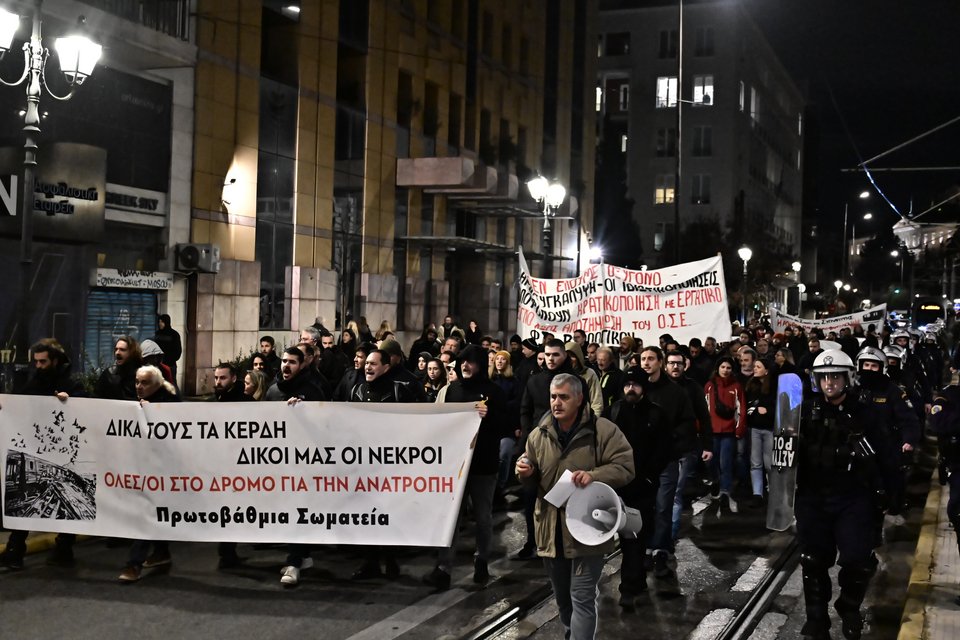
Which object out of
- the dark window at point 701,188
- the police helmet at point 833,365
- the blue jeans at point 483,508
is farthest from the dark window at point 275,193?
the dark window at point 701,188

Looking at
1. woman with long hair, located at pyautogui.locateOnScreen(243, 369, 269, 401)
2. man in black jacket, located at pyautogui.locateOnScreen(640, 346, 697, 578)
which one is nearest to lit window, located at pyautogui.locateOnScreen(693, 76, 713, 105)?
man in black jacket, located at pyautogui.locateOnScreen(640, 346, 697, 578)

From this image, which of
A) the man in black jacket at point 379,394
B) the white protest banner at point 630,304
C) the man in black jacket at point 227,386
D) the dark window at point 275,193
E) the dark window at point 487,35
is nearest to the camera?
the man in black jacket at point 379,394

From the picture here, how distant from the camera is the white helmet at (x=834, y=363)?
6473 millimetres

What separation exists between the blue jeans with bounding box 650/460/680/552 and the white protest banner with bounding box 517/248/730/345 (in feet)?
20.0

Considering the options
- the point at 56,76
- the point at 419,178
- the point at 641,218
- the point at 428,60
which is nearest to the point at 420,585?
the point at 56,76

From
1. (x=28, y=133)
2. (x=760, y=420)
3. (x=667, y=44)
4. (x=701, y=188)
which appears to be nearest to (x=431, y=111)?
(x=28, y=133)

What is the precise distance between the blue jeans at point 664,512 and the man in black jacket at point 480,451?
4.62 feet

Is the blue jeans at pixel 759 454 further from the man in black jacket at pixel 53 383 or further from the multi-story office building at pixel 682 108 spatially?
the multi-story office building at pixel 682 108

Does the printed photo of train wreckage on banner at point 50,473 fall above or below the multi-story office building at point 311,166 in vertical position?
below

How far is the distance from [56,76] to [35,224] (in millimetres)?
3029

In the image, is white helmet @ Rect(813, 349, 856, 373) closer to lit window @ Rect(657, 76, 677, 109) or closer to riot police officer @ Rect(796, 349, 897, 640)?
riot police officer @ Rect(796, 349, 897, 640)

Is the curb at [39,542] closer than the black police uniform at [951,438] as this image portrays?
No

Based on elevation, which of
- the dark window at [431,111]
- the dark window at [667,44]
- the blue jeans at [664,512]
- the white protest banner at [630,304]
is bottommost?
the blue jeans at [664,512]

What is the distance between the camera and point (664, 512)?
8.55m
